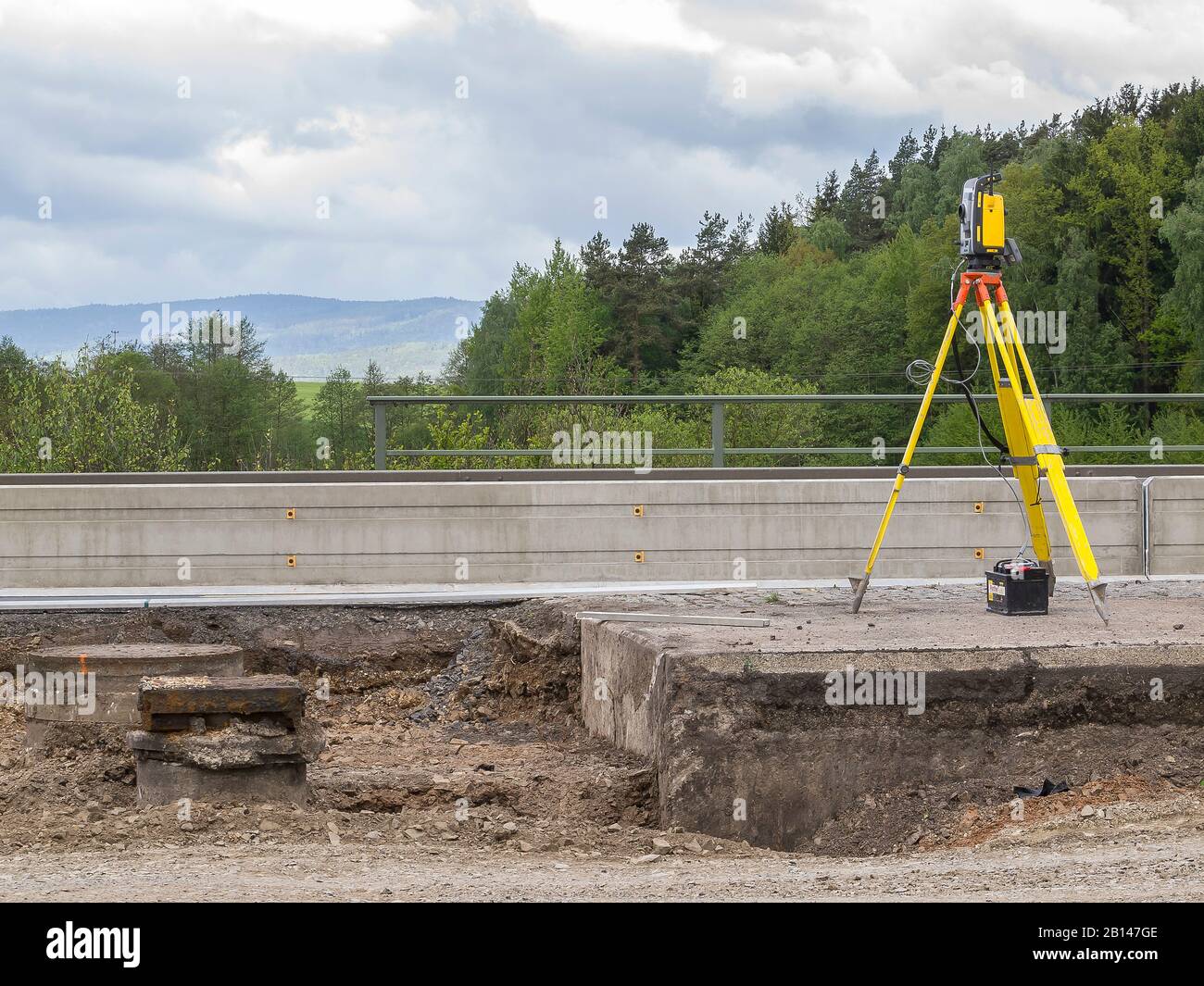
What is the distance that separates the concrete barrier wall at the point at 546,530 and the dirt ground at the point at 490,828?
5.16ft

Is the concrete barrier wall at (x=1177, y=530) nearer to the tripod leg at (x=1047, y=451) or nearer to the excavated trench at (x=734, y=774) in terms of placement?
the tripod leg at (x=1047, y=451)

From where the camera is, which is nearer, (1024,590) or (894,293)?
(1024,590)

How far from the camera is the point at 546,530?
1334 cm

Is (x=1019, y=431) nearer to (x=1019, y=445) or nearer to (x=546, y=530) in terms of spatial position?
(x=1019, y=445)

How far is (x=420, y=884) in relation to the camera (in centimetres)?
620

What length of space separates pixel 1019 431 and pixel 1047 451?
2.24ft

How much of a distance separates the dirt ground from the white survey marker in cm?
56

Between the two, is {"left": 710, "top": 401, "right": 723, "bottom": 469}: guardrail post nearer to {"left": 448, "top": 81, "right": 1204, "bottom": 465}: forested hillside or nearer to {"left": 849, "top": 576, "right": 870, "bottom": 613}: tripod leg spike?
{"left": 849, "top": 576, "right": 870, "bottom": 613}: tripod leg spike

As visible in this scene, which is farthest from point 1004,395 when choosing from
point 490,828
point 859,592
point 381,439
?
point 381,439

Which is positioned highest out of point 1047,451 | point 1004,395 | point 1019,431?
point 1004,395

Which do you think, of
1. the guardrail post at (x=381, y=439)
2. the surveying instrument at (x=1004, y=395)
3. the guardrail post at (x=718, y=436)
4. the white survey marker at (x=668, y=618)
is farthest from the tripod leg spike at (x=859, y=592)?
the guardrail post at (x=381, y=439)

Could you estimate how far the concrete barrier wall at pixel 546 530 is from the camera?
42.5 ft

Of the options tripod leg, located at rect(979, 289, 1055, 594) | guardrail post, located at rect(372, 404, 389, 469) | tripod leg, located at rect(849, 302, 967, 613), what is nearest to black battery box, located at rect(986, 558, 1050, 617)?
tripod leg, located at rect(979, 289, 1055, 594)

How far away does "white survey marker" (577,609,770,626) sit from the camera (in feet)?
32.2
